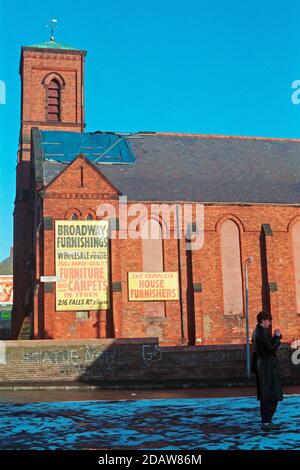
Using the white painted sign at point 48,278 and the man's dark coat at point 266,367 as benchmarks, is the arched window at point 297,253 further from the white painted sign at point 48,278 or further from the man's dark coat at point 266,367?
the man's dark coat at point 266,367

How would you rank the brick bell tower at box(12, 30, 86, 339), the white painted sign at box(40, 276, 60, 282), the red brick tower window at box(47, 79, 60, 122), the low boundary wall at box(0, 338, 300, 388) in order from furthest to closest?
1. the red brick tower window at box(47, 79, 60, 122)
2. the brick bell tower at box(12, 30, 86, 339)
3. the white painted sign at box(40, 276, 60, 282)
4. the low boundary wall at box(0, 338, 300, 388)

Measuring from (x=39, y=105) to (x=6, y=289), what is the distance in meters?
49.3

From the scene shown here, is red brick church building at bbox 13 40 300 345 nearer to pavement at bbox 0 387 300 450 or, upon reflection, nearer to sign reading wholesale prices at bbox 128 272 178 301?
sign reading wholesale prices at bbox 128 272 178 301

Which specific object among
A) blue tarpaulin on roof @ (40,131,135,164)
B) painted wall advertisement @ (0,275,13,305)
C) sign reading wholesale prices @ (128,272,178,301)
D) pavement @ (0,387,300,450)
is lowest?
pavement @ (0,387,300,450)

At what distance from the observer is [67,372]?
2273 cm

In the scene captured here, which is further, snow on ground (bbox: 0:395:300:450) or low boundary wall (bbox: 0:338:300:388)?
low boundary wall (bbox: 0:338:300:388)

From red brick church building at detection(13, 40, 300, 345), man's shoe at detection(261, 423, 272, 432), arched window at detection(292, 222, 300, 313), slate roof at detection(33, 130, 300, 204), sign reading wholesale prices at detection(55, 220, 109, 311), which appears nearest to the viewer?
man's shoe at detection(261, 423, 272, 432)

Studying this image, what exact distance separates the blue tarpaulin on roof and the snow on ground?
22.8 m

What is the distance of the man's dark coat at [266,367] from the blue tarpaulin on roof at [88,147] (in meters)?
26.1

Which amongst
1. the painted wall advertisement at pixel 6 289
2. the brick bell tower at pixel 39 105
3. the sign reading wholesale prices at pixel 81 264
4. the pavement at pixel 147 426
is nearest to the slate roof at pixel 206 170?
the sign reading wholesale prices at pixel 81 264

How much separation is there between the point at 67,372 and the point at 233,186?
17105 millimetres

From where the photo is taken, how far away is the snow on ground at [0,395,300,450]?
8.07 metres

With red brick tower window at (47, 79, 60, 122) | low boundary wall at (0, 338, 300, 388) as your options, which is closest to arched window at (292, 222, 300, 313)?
low boundary wall at (0, 338, 300, 388)
